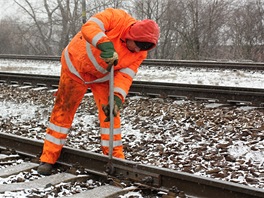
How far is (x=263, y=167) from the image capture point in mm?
4562

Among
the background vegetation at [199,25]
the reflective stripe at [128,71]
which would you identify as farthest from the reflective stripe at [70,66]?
the background vegetation at [199,25]

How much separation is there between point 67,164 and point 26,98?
190 inches

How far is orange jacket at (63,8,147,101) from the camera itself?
161 inches

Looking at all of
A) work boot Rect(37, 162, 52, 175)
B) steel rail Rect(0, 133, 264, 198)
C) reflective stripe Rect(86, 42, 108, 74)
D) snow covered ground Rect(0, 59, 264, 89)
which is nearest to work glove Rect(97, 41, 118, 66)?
reflective stripe Rect(86, 42, 108, 74)

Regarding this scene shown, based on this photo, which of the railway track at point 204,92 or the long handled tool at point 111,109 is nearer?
the long handled tool at point 111,109

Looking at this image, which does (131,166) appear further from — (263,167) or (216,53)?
(216,53)

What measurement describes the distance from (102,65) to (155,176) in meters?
1.34

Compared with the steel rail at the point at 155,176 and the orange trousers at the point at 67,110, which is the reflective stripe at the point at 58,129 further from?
the steel rail at the point at 155,176

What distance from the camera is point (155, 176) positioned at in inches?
147

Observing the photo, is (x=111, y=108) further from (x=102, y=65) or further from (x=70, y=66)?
(x=70, y=66)

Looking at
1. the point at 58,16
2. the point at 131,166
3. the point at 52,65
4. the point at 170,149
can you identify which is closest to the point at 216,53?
the point at 52,65

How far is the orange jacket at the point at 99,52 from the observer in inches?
161

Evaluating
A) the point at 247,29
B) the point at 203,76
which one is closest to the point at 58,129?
the point at 203,76

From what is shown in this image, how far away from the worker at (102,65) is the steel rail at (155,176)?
0.93 ft
